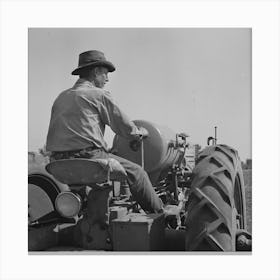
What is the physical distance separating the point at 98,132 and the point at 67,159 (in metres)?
0.34

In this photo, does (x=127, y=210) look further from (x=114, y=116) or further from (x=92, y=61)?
(x=92, y=61)

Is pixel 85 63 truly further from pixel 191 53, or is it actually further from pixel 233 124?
pixel 233 124

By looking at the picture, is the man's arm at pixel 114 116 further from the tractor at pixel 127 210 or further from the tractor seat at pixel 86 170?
the tractor seat at pixel 86 170

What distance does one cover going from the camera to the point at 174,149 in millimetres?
4172

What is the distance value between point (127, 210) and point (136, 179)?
25 cm

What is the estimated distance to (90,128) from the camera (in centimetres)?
312

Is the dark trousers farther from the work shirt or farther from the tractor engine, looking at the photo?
the tractor engine

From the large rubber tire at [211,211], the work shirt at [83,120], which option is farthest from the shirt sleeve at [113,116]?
the large rubber tire at [211,211]

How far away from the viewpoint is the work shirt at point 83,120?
3.11m

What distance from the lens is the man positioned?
3.11 metres

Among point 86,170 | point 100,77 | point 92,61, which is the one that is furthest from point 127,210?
point 92,61

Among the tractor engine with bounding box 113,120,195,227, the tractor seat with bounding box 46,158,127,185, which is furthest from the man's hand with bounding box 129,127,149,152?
the tractor seat with bounding box 46,158,127,185

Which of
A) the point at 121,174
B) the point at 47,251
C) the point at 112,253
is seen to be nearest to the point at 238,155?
the point at 121,174

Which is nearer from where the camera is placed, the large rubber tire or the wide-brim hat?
the large rubber tire
